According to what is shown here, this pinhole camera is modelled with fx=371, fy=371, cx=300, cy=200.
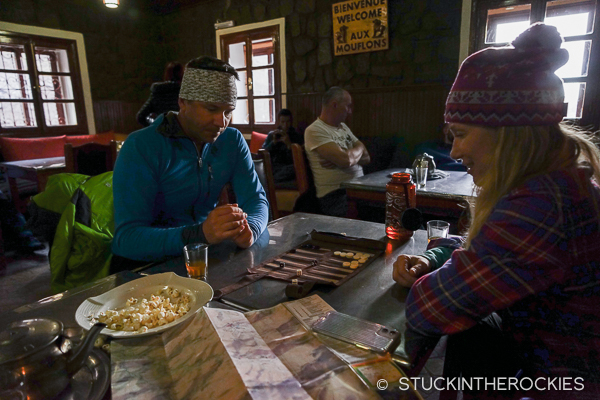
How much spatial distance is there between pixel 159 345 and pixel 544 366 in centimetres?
82

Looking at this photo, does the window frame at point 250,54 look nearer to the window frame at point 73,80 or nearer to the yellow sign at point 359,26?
the yellow sign at point 359,26

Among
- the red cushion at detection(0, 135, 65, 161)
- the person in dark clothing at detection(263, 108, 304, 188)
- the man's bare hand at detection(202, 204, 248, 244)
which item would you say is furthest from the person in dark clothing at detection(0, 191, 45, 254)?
the man's bare hand at detection(202, 204, 248, 244)

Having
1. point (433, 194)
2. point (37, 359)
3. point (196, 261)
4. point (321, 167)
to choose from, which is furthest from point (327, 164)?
point (37, 359)

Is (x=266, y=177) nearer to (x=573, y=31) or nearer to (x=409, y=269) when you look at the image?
(x=409, y=269)

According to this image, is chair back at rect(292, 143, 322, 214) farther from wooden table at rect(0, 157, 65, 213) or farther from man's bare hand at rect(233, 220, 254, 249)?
wooden table at rect(0, 157, 65, 213)

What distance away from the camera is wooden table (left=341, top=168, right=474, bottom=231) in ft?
6.81

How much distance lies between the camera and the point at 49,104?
18.2ft

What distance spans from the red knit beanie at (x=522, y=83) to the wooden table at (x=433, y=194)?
3.41ft

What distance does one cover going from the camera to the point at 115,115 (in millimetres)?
6219

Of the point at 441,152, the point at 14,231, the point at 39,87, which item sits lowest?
the point at 14,231

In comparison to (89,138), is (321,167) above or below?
below

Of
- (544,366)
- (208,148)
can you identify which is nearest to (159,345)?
(544,366)

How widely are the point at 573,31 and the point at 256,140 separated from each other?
12.9ft

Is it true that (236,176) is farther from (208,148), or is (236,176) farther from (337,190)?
(337,190)
